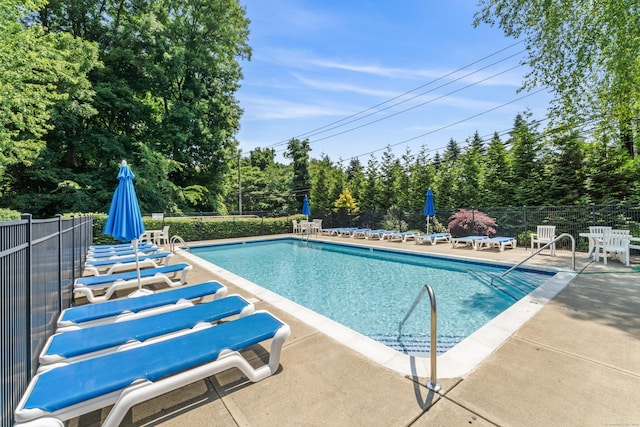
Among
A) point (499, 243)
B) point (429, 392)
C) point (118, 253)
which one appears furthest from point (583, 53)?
point (118, 253)

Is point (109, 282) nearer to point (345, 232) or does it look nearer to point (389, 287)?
point (389, 287)

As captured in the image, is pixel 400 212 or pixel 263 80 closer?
pixel 400 212

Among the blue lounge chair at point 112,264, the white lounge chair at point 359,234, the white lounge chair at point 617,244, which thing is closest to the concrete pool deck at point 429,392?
the blue lounge chair at point 112,264

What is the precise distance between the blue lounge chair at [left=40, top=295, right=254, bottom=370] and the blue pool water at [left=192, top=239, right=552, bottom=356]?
2.41m

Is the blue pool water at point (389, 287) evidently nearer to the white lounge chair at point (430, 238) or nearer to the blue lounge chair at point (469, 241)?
the blue lounge chair at point (469, 241)

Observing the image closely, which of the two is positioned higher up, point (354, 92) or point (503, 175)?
point (354, 92)

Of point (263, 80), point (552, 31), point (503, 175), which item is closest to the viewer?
point (552, 31)

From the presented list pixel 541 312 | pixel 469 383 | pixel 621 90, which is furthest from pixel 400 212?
pixel 469 383

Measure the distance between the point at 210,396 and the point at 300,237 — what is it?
540 inches

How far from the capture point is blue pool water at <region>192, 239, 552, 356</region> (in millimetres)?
4676

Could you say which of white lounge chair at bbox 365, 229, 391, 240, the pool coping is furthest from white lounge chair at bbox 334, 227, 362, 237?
the pool coping

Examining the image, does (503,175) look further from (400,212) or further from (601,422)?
(601,422)

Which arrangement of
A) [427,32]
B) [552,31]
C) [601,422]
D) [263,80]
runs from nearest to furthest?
[601,422]
[552,31]
[427,32]
[263,80]

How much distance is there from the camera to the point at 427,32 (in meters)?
12.4
